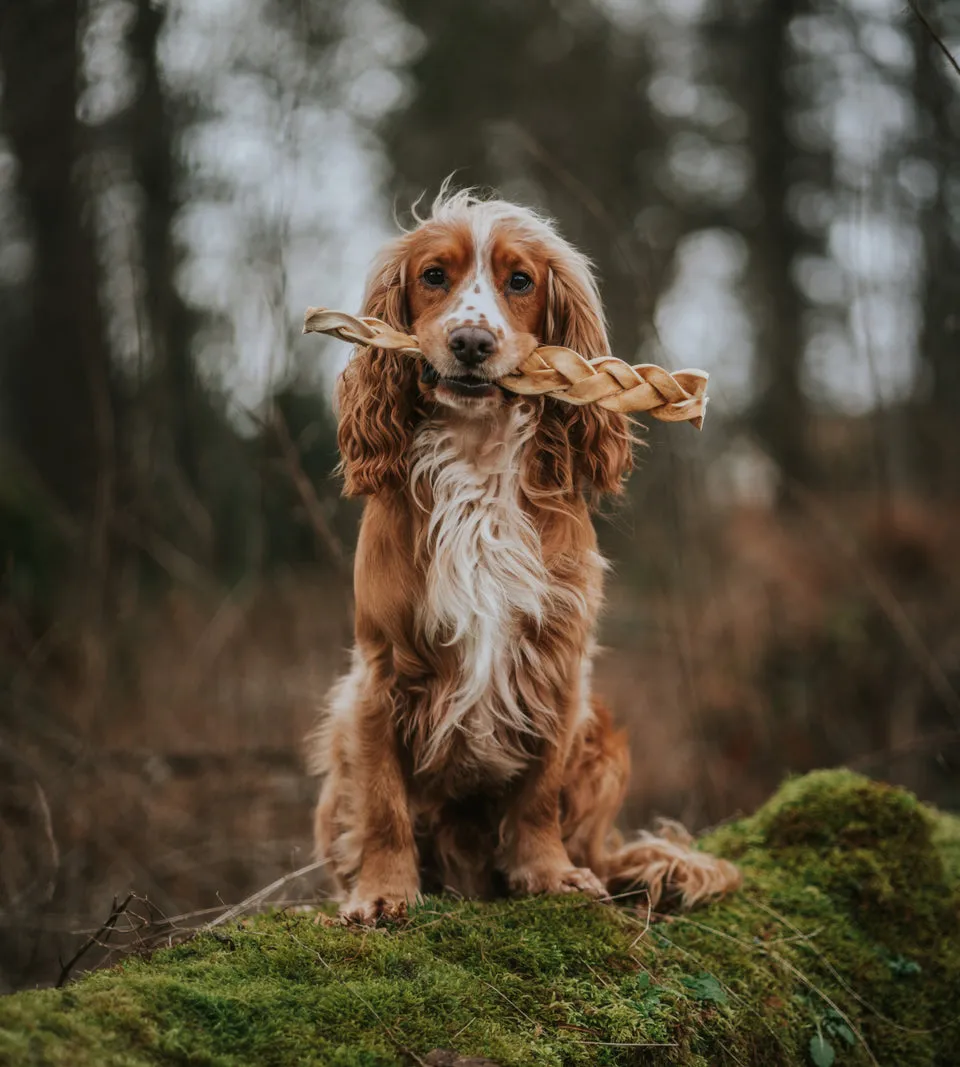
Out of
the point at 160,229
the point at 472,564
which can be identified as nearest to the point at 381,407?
the point at 472,564

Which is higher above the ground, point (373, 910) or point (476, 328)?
point (476, 328)

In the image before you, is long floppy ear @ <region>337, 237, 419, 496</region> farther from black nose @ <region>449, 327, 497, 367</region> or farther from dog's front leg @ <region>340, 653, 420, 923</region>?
dog's front leg @ <region>340, 653, 420, 923</region>

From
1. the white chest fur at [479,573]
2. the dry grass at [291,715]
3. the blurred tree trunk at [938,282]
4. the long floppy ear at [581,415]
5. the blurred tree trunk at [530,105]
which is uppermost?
the blurred tree trunk at [530,105]

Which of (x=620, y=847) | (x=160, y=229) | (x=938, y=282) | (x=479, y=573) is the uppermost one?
(x=160, y=229)

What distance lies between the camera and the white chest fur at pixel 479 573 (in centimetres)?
341

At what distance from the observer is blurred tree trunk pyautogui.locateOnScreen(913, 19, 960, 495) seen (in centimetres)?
708

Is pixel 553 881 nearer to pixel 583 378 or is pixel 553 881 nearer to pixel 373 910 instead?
pixel 373 910

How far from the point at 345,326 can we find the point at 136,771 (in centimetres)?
384

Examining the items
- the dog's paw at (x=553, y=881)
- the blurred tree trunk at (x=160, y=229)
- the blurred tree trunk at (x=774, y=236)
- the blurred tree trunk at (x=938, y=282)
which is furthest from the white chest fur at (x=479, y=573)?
the blurred tree trunk at (x=774, y=236)

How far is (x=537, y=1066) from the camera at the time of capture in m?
2.40

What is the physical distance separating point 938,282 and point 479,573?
8.11 metres

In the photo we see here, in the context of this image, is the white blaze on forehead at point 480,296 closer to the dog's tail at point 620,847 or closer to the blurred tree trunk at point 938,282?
the dog's tail at point 620,847

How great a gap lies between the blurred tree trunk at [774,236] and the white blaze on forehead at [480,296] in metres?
10.8

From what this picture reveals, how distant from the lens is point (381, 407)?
360cm
